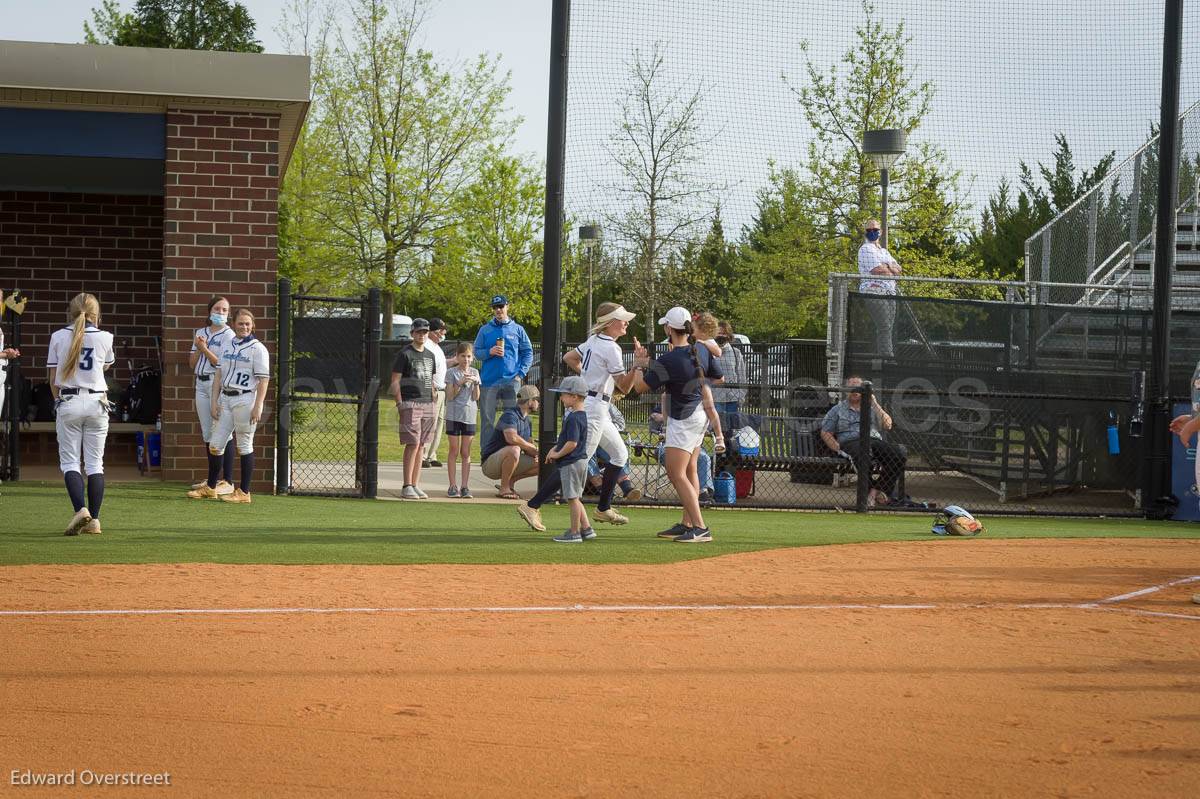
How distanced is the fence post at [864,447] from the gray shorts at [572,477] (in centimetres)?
458

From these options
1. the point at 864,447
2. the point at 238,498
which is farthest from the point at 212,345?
the point at 864,447

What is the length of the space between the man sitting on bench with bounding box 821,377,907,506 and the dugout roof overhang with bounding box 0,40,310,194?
6801 millimetres

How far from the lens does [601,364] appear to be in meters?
10.6

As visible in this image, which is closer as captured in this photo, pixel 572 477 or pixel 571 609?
pixel 571 609

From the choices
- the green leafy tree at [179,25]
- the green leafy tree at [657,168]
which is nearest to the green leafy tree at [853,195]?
the green leafy tree at [657,168]

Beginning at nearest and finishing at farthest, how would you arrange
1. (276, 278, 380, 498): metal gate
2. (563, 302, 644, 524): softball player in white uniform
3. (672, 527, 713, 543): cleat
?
(563, 302, 644, 524): softball player in white uniform
(672, 527, 713, 543): cleat
(276, 278, 380, 498): metal gate

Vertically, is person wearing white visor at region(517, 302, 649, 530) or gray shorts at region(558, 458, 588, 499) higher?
person wearing white visor at region(517, 302, 649, 530)

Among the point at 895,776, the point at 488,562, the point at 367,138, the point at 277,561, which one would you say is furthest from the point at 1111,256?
the point at 367,138

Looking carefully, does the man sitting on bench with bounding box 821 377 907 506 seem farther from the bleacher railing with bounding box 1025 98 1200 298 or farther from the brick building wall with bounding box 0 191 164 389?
the brick building wall with bounding box 0 191 164 389

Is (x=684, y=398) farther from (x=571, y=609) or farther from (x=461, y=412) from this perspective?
(x=461, y=412)

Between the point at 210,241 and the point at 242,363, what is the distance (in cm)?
215

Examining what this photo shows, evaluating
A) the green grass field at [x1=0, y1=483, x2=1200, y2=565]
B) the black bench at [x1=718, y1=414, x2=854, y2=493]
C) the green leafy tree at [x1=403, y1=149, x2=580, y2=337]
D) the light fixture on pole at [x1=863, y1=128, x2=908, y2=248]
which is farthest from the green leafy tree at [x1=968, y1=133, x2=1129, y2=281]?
the green grass field at [x1=0, y1=483, x2=1200, y2=565]

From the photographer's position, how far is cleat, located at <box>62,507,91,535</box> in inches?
380

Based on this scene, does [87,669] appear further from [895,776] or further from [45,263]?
[45,263]
